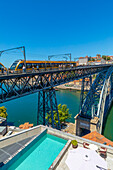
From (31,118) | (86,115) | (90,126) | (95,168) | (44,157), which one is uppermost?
(95,168)

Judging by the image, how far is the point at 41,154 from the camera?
6.54m

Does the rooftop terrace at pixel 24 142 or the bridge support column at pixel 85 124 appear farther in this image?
the bridge support column at pixel 85 124

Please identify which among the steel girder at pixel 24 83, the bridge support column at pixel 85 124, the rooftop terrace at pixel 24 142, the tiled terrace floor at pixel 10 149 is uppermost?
the steel girder at pixel 24 83

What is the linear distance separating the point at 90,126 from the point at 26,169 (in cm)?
1564

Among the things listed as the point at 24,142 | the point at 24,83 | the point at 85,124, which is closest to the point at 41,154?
the point at 24,142

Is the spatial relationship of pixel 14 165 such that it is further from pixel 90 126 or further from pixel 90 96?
pixel 90 96

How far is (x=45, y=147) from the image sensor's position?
7113 mm

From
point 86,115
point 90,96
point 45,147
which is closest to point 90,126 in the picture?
point 86,115

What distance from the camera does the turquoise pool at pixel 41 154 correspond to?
18.7ft

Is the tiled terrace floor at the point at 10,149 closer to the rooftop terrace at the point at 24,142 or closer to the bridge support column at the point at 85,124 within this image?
the rooftop terrace at the point at 24,142

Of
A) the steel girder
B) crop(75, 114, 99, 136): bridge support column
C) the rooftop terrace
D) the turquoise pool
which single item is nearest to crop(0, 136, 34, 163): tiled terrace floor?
the rooftop terrace

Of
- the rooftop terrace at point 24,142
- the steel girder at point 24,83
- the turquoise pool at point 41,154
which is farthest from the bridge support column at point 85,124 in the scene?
the turquoise pool at point 41,154

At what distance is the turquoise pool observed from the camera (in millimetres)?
5691

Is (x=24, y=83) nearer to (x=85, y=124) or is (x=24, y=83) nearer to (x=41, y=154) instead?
(x=41, y=154)
